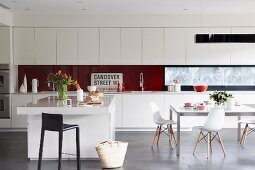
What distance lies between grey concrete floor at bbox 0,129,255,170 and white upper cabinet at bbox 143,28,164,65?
6.55ft

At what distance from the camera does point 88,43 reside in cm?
972

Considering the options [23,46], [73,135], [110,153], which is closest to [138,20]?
[23,46]

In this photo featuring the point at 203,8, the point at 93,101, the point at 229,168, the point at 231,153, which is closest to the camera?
the point at 229,168

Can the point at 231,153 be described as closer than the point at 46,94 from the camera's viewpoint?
Yes

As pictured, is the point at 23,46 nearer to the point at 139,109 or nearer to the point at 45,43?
the point at 45,43

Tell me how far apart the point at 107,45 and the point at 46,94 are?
68.2 inches

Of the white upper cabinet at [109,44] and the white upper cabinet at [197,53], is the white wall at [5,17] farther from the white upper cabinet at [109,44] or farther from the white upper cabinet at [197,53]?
the white upper cabinet at [197,53]

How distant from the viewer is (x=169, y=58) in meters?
9.71

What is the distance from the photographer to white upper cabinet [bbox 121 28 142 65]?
31.8 ft

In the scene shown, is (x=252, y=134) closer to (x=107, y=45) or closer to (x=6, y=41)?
(x=107, y=45)

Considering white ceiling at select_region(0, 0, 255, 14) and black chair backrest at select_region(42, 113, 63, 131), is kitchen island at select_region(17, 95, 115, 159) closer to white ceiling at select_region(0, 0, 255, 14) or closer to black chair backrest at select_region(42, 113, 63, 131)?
black chair backrest at select_region(42, 113, 63, 131)

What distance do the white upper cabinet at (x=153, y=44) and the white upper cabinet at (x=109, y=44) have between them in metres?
0.60

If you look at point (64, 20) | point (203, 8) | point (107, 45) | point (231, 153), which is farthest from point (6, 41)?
point (231, 153)

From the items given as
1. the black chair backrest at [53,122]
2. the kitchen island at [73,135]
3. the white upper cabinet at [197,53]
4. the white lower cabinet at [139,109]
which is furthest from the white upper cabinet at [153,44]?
the black chair backrest at [53,122]
